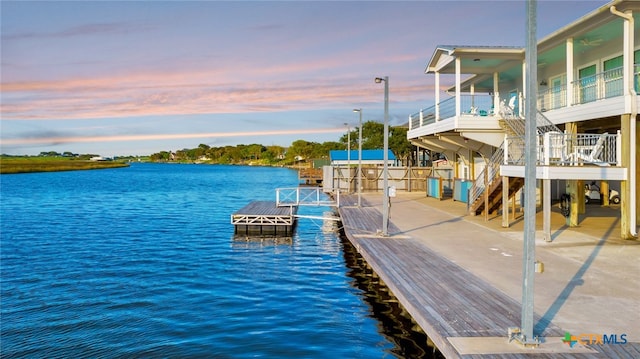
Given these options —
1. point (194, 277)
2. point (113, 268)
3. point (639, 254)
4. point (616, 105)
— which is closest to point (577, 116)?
point (616, 105)

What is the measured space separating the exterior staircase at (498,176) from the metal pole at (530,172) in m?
12.9

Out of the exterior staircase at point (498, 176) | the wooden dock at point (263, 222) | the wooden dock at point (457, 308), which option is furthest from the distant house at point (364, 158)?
the wooden dock at point (457, 308)

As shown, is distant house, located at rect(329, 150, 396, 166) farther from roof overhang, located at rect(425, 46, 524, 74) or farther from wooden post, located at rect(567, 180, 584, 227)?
wooden post, located at rect(567, 180, 584, 227)

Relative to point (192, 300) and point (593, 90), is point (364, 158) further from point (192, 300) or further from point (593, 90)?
point (192, 300)

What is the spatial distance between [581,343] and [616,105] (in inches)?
472

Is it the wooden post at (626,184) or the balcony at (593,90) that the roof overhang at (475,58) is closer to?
the balcony at (593,90)

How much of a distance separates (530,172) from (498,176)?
15287 millimetres

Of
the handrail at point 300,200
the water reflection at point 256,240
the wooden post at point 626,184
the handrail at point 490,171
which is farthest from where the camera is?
the handrail at point 300,200

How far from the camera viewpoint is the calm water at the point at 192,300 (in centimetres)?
1100

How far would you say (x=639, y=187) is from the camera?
18375 millimetres

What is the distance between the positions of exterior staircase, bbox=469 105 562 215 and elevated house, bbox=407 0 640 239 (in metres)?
0.05

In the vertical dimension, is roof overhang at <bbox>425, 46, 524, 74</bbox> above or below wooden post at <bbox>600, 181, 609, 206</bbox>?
above

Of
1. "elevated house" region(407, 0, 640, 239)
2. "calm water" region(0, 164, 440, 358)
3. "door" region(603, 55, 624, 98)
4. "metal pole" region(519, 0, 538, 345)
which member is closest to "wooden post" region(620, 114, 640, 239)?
"elevated house" region(407, 0, 640, 239)

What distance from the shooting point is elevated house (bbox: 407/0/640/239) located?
16766 millimetres
